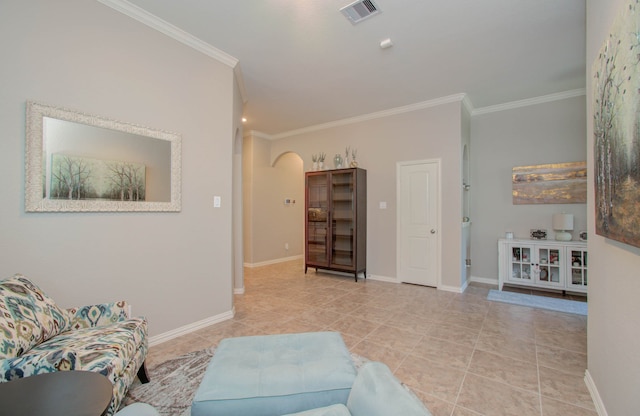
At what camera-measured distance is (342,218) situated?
5219 mm

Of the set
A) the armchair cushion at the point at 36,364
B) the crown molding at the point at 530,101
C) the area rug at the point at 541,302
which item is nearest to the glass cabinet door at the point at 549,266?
the area rug at the point at 541,302

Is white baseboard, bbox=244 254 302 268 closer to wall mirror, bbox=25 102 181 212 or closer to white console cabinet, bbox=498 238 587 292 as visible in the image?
wall mirror, bbox=25 102 181 212

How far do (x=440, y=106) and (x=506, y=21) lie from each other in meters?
1.80

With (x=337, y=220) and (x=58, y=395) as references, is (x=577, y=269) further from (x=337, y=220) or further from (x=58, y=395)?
(x=58, y=395)

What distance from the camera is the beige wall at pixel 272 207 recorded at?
6.17 m

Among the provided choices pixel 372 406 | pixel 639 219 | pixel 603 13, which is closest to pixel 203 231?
pixel 372 406

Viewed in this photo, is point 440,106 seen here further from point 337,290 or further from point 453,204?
point 337,290

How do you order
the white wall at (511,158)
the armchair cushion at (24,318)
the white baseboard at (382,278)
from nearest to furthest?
the armchair cushion at (24,318) → the white wall at (511,158) → the white baseboard at (382,278)

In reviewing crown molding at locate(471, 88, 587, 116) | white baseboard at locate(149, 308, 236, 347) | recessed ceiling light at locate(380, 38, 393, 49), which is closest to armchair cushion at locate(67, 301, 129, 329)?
white baseboard at locate(149, 308, 236, 347)

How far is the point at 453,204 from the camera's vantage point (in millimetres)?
4312

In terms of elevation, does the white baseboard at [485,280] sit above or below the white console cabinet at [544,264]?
below

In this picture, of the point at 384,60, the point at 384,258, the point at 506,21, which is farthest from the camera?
the point at 384,258

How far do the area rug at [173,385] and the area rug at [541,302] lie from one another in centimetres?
264

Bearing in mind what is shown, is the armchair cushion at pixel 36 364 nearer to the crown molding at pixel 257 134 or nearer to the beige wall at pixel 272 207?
the beige wall at pixel 272 207
